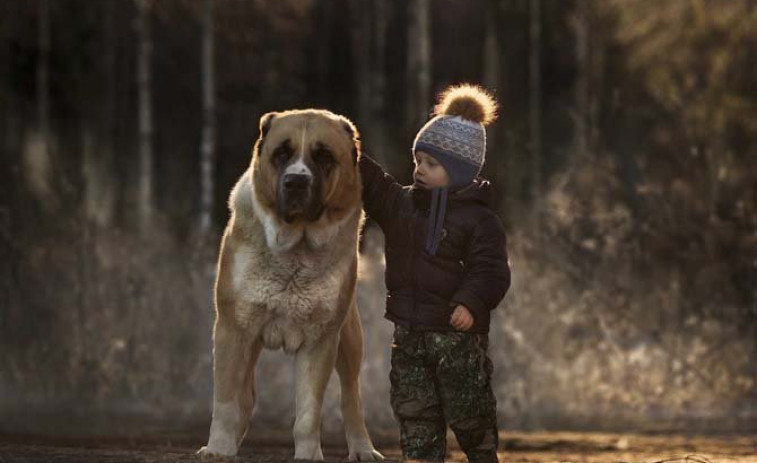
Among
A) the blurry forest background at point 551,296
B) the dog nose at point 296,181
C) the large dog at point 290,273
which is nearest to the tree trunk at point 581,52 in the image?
the blurry forest background at point 551,296

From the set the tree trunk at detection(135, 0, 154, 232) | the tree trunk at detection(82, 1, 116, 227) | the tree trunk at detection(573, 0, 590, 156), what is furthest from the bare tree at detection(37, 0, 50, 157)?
the tree trunk at detection(573, 0, 590, 156)

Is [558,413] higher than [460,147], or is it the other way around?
[460,147]

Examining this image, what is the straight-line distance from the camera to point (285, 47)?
3425cm

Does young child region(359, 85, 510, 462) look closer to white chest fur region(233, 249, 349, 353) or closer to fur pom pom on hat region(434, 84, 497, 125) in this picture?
fur pom pom on hat region(434, 84, 497, 125)

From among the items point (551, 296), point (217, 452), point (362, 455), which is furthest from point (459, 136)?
point (551, 296)

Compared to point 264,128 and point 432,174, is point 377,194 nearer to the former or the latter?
point 432,174

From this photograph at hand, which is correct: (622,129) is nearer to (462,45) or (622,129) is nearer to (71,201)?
(71,201)

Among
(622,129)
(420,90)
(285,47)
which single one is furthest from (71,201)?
(285,47)

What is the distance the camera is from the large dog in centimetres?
633

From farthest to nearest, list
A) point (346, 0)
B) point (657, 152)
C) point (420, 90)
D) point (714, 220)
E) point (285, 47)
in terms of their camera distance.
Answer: point (346, 0), point (285, 47), point (420, 90), point (657, 152), point (714, 220)

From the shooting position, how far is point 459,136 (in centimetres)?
661

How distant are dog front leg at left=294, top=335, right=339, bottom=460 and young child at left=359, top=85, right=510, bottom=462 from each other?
0.36 meters

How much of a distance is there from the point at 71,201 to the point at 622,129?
1007 cm

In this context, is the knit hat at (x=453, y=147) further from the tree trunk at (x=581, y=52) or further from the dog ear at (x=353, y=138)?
the tree trunk at (x=581, y=52)
